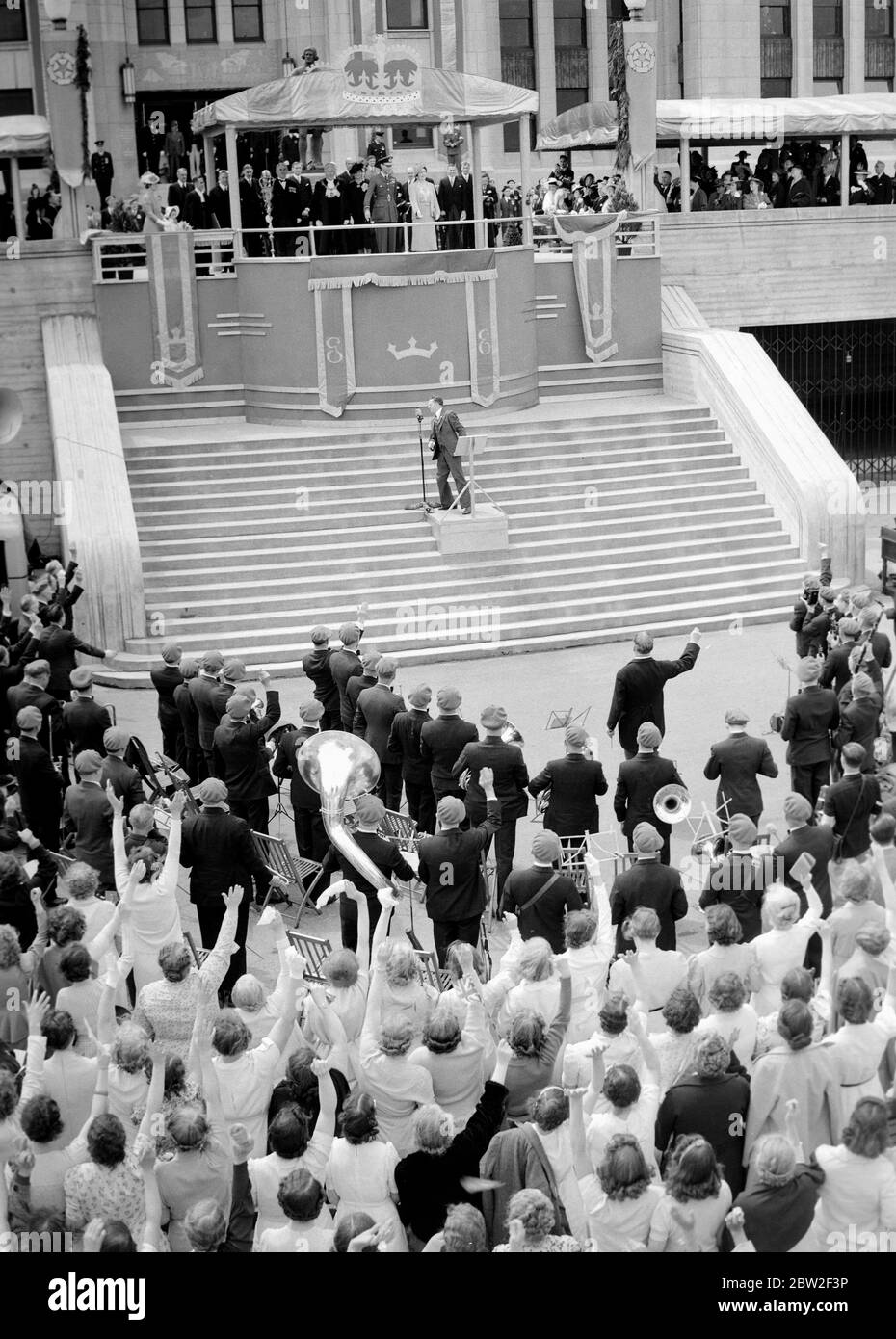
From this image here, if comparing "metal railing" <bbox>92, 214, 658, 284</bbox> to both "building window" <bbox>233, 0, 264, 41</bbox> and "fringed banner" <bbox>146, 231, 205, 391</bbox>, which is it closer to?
"fringed banner" <bbox>146, 231, 205, 391</bbox>

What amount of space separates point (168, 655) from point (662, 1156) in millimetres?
8776

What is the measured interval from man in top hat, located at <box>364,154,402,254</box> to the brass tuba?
14.3m

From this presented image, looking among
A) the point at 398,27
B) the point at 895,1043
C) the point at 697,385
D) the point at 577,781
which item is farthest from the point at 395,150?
the point at 895,1043

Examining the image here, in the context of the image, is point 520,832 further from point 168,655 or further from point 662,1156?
point 662,1156

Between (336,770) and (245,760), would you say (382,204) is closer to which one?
(245,760)

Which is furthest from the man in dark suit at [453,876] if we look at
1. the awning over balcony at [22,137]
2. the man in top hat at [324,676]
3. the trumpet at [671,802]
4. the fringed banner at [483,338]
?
the awning over balcony at [22,137]

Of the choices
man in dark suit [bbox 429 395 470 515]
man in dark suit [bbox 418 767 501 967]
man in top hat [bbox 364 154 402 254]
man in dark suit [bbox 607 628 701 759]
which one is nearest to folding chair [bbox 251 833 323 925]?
man in dark suit [bbox 418 767 501 967]

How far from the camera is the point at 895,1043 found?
24.4 feet

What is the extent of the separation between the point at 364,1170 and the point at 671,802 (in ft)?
18.7

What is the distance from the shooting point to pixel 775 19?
38.9 m

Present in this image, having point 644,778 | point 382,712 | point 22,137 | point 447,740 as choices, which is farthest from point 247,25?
point 644,778

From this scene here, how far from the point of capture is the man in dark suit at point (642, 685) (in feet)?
44.7

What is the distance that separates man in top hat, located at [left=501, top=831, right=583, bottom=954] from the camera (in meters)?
9.73
